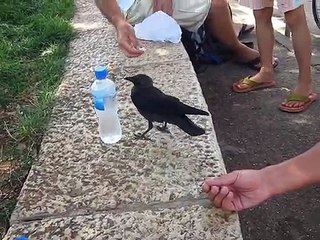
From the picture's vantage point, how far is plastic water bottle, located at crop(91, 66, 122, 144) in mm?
2332

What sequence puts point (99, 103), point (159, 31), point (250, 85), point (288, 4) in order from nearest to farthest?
point (99, 103) → point (159, 31) → point (288, 4) → point (250, 85)

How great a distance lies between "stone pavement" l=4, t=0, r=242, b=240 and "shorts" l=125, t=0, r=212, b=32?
83cm

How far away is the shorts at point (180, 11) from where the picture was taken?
143 inches

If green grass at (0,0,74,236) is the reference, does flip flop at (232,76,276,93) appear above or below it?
below

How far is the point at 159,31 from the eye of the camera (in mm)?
3396

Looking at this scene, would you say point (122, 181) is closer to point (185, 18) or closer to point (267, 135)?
point (267, 135)

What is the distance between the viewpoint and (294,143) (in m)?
3.33

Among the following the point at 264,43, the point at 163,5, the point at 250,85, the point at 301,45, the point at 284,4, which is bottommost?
the point at 250,85

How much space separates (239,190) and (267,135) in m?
1.63

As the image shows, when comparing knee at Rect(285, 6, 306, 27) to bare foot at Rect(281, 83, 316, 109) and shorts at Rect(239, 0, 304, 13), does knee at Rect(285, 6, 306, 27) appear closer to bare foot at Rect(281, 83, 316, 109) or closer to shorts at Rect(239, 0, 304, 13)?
shorts at Rect(239, 0, 304, 13)

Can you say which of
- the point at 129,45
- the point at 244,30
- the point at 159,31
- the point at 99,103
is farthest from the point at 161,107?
the point at 244,30

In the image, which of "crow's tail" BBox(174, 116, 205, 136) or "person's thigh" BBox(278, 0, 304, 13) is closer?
"crow's tail" BBox(174, 116, 205, 136)

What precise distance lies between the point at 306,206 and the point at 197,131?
82cm

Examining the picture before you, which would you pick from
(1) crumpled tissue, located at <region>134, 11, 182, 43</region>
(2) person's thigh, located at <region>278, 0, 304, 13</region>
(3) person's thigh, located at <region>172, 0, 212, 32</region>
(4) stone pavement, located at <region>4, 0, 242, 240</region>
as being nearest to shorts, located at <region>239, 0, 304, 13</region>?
(2) person's thigh, located at <region>278, 0, 304, 13</region>
